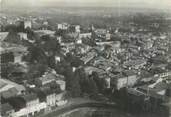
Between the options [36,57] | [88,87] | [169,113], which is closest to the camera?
[36,57]

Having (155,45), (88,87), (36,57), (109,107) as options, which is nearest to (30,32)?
(36,57)

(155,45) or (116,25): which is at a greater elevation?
(116,25)

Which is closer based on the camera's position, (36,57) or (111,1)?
(36,57)

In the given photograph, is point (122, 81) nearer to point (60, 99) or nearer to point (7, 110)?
point (60, 99)

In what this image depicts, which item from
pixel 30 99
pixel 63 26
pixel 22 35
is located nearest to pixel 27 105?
pixel 30 99

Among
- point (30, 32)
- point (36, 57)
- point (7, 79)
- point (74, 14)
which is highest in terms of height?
point (74, 14)

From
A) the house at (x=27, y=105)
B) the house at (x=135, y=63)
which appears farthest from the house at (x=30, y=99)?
the house at (x=135, y=63)

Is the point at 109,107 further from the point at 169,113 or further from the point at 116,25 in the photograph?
the point at 116,25

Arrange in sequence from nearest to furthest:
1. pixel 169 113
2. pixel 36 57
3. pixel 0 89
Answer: pixel 0 89 → pixel 36 57 → pixel 169 113

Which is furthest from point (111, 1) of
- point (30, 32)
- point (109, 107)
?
point (109, 107)
